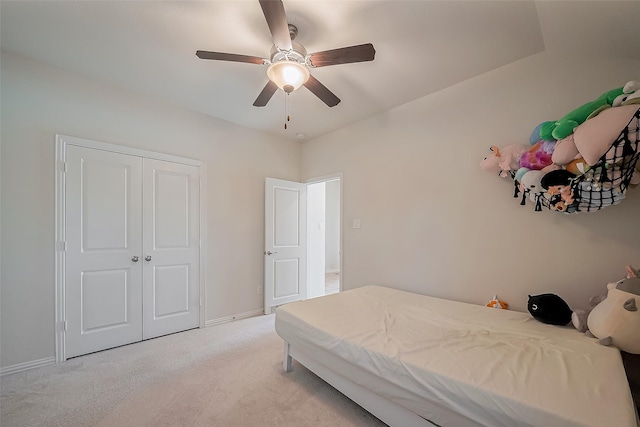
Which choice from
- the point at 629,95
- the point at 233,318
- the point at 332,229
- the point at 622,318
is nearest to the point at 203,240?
the point at 233,318

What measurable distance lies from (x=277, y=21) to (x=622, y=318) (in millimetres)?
2428

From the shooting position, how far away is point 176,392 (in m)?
1.82

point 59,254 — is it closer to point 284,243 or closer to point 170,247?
point 170,247

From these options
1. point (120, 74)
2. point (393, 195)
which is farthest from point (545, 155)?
point (120, 74)

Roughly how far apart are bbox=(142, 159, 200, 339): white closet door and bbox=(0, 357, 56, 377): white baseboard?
70cm

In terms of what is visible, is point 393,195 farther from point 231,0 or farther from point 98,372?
point 98,372

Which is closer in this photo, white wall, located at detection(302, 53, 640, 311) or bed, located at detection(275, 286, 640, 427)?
bed, located at detection(275, 286, 640, 427)

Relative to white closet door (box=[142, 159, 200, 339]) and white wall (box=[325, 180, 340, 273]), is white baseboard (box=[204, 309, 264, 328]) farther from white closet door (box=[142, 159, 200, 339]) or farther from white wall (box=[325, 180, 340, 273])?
white wall (box=[325, 180, 340, 273])

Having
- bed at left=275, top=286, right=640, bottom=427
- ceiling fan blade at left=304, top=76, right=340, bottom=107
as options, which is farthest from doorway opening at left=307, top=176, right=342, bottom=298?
bed at left=275, top=286, right=640, bottom=427

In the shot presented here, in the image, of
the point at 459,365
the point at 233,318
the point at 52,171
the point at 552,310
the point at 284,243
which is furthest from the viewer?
the point at 284,243

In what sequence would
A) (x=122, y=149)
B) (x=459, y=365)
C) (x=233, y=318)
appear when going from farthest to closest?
(x=233, y=318) < (x=122, y=149) < (x=459, y=365)

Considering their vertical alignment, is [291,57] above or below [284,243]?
above

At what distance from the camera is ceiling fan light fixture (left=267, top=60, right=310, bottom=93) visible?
5.28ft

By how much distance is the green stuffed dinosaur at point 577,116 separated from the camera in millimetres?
1475
